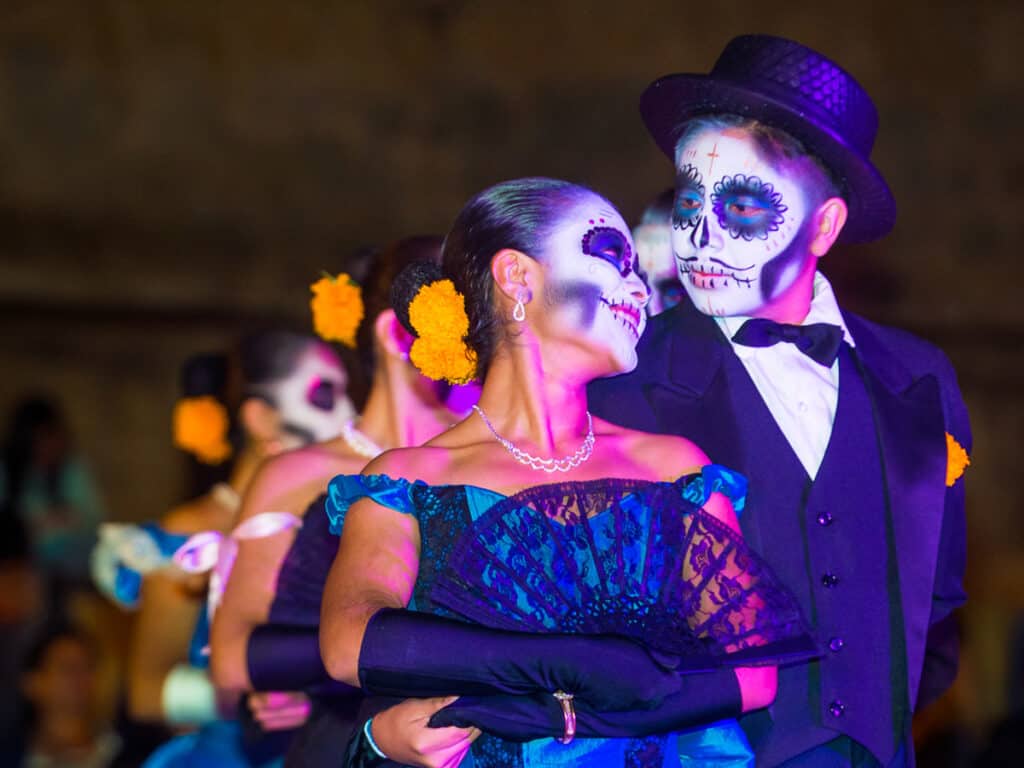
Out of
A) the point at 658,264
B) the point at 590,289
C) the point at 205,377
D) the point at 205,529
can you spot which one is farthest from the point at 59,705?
the point at 590,289

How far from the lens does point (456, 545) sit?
8.13 feet

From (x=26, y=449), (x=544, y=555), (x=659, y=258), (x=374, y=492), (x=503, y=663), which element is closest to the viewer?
(x=503, y=663)

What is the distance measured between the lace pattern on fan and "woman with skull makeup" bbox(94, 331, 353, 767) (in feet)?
5.53

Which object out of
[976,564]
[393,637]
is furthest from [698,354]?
[976,564]

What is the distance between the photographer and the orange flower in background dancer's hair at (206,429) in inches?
181

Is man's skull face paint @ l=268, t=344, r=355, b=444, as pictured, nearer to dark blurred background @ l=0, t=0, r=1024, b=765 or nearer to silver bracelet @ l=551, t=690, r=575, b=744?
silver bracelet @ l=551, t=690, r=575, b=744

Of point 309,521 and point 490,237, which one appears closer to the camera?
point 490,237

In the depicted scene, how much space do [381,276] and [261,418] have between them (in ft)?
2.84

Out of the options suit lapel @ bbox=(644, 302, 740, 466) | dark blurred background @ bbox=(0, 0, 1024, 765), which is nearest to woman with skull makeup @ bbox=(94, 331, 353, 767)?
suit lapel @ bbox=(644, 302, 740, 466)

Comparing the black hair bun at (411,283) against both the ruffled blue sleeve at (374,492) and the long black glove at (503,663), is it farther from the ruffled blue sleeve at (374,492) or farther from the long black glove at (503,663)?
the long black glove at (503,663)

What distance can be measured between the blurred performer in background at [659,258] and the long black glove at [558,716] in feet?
4.20

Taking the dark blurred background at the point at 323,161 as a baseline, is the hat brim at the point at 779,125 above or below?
below

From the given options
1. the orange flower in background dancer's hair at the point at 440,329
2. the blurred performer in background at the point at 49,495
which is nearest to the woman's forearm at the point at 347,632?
the orange flower in background dancer's hair at the point at 440,329

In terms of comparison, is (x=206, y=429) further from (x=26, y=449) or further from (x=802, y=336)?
(x=26, y=449)
